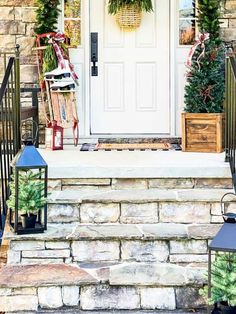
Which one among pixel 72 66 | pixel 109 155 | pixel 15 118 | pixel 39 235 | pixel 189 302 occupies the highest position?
pixel 72 66

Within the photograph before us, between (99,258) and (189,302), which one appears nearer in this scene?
(189,302)

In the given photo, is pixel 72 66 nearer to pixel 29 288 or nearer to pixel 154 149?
pixel 154 149

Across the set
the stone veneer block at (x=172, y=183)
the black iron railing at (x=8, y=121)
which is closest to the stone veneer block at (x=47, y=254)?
the black iron railing at (x=8, y=121)

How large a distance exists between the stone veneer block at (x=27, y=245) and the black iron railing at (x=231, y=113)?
1395 millimetres

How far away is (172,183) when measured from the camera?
4176mm

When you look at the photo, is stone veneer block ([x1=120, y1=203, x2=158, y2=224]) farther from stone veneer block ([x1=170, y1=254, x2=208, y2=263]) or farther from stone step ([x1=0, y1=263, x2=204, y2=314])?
stone step ([x1=0, y1=263, x2=204, y2=314])

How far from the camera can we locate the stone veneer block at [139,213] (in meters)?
3.88

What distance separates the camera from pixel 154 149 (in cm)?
557

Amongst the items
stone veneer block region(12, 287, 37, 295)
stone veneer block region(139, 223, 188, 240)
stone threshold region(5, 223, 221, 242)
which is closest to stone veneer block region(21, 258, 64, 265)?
stone threshold region(5, 223, 221, 242)

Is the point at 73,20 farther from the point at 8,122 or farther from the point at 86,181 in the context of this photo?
the point at 86,181

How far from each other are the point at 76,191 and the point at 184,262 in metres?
1.02

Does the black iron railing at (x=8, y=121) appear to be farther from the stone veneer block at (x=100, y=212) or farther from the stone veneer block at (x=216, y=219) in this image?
the stone veneer block at (x=216, y=219)

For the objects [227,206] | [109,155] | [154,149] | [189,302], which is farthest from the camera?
[154,149]

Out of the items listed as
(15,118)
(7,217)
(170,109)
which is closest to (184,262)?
(7,217)
